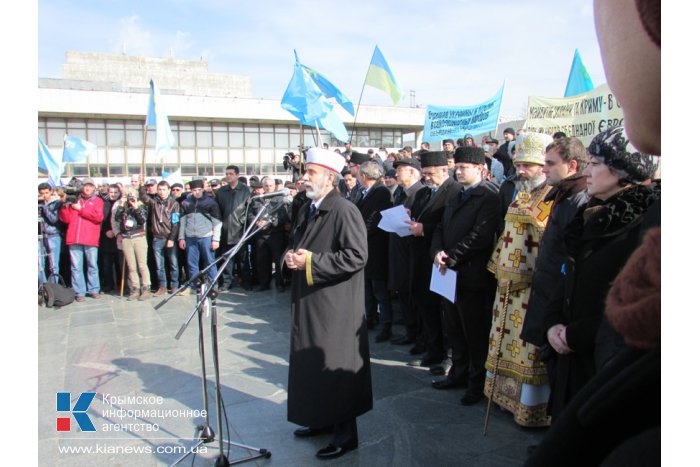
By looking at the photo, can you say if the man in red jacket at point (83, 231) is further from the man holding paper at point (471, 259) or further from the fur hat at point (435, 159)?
the man holding paper at point (471, 259)

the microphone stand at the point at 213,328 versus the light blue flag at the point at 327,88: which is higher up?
the light blue flag at the point at 327,88

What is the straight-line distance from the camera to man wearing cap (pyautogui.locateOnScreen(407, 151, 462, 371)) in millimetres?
5277

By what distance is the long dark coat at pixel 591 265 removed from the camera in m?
2.36

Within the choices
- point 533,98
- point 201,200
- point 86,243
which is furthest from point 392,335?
point 86,243

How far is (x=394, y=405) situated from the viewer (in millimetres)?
4391

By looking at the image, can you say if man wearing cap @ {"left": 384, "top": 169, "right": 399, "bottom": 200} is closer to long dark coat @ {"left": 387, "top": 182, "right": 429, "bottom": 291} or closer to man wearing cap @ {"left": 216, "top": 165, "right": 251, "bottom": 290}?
long dark coat @ {"left": 387, "top": 182, "right": 429, "bottom": 291}

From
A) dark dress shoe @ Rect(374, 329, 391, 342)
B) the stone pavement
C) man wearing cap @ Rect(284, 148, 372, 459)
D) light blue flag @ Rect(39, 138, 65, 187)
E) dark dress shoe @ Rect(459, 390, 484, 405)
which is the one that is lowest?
the stone pavement

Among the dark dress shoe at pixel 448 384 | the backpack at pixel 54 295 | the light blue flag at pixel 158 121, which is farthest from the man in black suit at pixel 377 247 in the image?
the light blue flag at pixel 158 121

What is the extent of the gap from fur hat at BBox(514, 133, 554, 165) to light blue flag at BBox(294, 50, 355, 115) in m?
6.39

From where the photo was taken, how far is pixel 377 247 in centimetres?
664

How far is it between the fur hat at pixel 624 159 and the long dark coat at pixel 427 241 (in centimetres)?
262

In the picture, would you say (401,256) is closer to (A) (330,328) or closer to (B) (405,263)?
(B) (405,263)

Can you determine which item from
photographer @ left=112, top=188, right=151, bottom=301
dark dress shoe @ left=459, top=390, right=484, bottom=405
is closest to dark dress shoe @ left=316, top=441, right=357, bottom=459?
dark dress shoe @ left=459, top=390, right=484, bottom=405

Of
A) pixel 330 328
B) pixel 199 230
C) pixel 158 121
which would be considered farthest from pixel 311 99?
pixel 330 328
